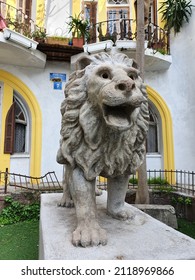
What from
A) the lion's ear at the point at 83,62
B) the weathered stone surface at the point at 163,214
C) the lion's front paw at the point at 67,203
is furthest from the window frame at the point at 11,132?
the lion's ear at the point at 83,62

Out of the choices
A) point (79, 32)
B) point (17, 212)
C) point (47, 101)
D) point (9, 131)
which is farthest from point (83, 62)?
point (79, 32)

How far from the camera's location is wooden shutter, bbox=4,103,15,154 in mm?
6523

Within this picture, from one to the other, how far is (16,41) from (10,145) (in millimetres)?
2716

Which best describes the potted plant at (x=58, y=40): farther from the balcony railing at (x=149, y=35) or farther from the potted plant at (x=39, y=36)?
the balcony railing at (x=149, y=35)

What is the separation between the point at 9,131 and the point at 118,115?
19.0ft

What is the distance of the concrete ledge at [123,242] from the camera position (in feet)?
4.28

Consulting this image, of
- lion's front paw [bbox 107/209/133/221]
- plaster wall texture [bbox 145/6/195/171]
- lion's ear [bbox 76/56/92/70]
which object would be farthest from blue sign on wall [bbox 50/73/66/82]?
lion's front paw [bbox 107/209/133/221]

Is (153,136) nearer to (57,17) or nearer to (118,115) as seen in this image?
(57,17)

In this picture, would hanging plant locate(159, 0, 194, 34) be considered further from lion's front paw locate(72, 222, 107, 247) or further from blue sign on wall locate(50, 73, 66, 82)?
lion's front paw locate(72, 222, 107, 247)

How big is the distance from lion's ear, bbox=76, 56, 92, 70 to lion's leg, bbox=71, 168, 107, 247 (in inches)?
31.3

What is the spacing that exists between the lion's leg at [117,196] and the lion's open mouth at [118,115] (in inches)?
25.0

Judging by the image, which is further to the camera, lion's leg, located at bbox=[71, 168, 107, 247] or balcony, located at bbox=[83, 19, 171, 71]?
balcony, located at bbox=[83, 19, 171, 71]

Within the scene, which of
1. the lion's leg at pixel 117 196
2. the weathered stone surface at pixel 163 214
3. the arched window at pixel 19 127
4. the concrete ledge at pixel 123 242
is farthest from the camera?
the arched window at pixel 19 127

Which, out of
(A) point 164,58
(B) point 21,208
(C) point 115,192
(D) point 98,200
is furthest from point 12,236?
(A) point 164,58
